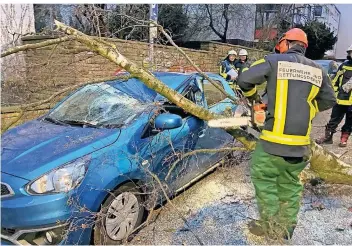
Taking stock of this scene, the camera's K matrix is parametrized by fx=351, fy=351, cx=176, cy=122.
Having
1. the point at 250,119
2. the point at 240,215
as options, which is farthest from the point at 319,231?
the point at 250,119

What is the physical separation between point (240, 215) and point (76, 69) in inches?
195

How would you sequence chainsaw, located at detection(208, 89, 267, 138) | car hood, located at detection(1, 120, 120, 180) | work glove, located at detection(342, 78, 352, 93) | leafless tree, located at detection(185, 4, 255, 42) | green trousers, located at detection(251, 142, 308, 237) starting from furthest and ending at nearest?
1. leafless tree, located at detection(185, 4, 255, 42)
2. work glove, located at detection(342, 78, 352, 93)
3. chainsaw, located at detection(208, 89, 267, 138)
4. green trousers, located at detection(251, 142, 308, 237)
5. car hood, located at detection(1, 120, 120, 180)

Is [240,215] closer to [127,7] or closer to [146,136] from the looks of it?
[146,136]

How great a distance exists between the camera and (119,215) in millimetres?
2908

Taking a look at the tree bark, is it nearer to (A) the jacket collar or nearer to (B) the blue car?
(B) the blue car

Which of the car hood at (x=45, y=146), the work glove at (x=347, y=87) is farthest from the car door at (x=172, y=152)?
the work glove at (x=347, y=87)

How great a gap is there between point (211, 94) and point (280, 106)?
1.71m

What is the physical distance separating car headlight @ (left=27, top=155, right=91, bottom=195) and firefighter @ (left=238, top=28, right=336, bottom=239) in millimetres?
1418

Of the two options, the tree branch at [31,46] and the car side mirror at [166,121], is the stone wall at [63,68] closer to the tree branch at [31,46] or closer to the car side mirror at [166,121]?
the tree branch at [31,46]

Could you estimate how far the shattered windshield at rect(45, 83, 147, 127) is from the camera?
336 cm

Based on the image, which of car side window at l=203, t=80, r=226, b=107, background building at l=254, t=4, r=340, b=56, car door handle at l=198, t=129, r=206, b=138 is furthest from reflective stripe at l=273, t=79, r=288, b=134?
background building at l=254, t=4, r=340, b=56

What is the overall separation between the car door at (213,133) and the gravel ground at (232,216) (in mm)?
339

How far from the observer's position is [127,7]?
21.6 ft

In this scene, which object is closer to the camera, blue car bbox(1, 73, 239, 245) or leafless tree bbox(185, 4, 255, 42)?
blue car bbox(1, 73, 239, 245)
